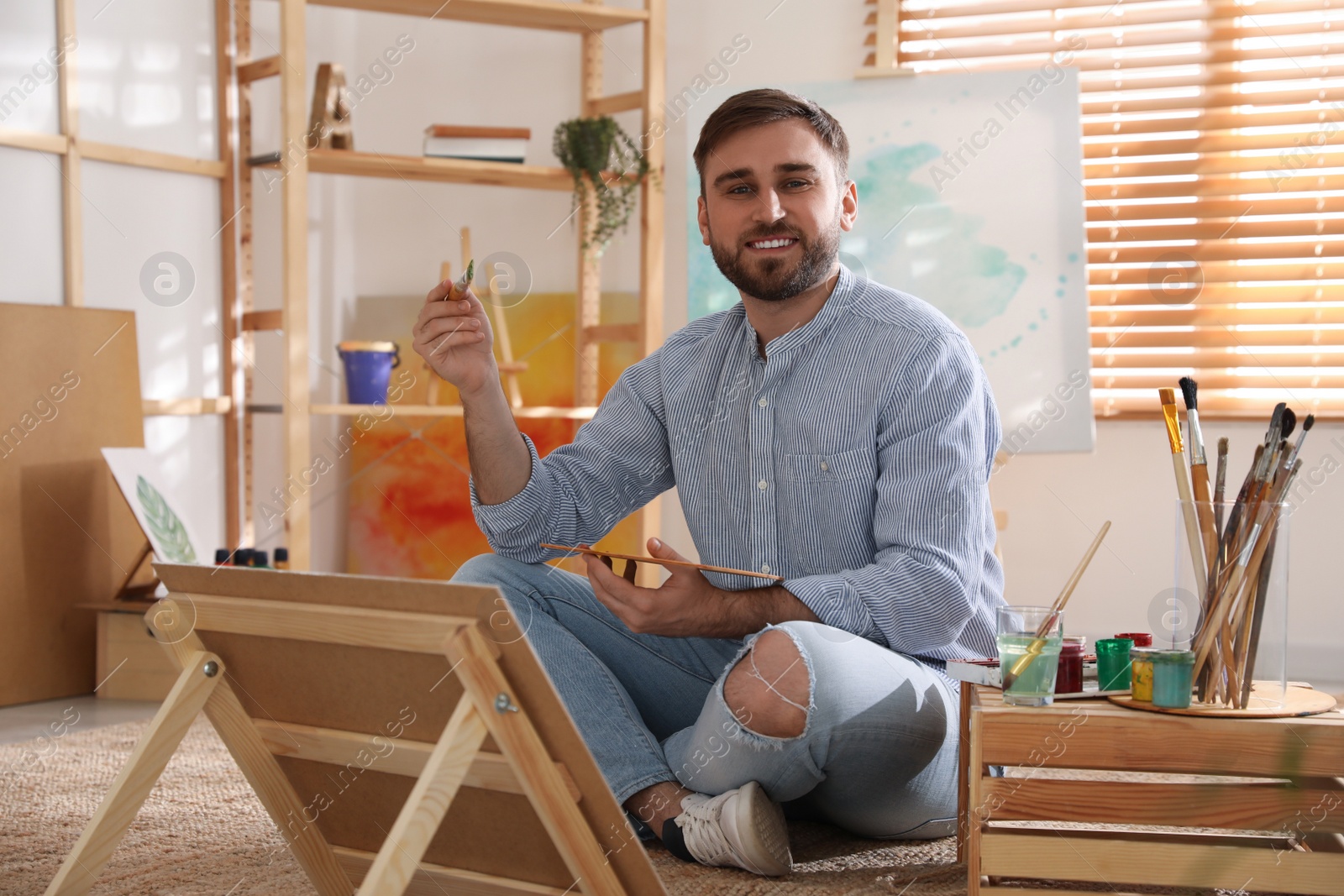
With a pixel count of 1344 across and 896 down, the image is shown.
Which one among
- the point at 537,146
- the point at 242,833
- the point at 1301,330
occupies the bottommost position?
the point at 242,833

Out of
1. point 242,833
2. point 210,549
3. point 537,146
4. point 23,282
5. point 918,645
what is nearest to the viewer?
point 918,645

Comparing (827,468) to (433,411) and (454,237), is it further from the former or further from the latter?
(454,237)

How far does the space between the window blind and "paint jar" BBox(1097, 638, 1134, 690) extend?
201 cm

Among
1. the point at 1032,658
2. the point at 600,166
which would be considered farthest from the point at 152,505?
the point at 1032,658

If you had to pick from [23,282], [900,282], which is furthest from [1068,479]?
[23,282]

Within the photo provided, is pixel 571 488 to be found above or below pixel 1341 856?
above

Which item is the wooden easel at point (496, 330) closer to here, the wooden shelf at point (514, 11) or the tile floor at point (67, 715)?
the wooden shelf at point (514, 11)

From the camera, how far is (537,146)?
3834 mm

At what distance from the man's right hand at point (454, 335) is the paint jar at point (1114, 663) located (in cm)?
87

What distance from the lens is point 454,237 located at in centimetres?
384

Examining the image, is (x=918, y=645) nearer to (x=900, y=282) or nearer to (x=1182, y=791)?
(x=1182, y=791)

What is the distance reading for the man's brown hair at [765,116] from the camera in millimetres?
1888

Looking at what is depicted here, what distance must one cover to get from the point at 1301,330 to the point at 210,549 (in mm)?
3061

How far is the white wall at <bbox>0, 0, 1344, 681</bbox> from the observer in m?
3.23
